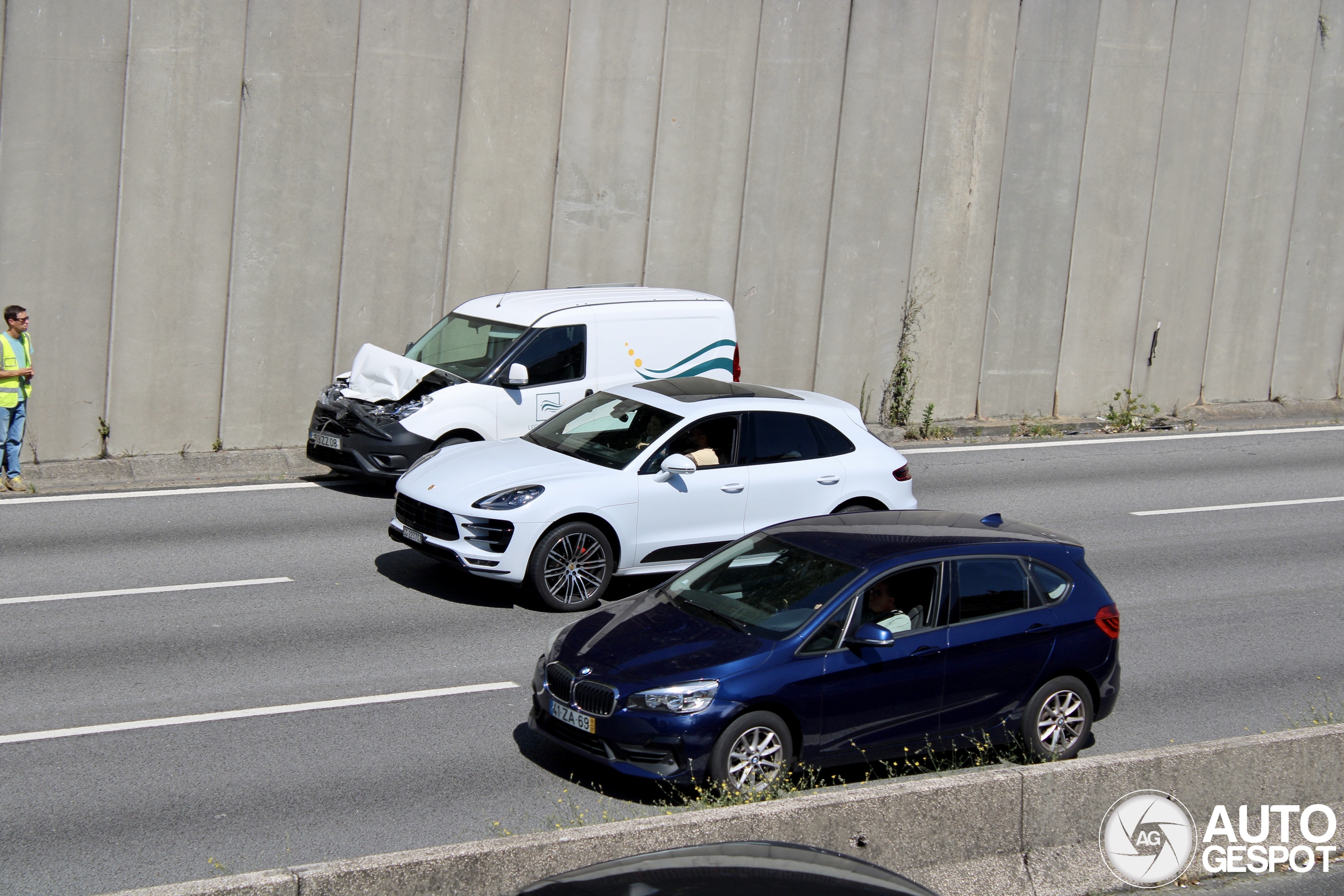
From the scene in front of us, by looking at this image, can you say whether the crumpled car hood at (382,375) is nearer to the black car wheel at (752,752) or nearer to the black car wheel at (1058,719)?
the black car wheel at (752,752)

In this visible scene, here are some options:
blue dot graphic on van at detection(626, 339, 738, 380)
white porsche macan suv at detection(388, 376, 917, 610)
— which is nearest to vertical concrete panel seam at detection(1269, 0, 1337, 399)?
blue dot graphic on van at detection(626, 339, 738, 380)

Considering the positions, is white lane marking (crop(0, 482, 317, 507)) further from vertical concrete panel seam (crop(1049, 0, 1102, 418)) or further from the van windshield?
vertical concrete panel seam (crop(1049, 0, 1102, 418))

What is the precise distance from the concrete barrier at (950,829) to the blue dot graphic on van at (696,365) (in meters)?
7.92

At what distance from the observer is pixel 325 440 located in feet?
44.3

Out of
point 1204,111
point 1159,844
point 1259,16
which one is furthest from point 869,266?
point 1159,844

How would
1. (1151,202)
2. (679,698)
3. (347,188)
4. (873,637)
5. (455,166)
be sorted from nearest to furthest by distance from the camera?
(679,698)
(873,637)
(347,188)
(455,166)
(1151,202)

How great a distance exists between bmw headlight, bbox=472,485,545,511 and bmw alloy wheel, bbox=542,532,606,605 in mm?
417

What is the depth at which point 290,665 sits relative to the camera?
891 cm

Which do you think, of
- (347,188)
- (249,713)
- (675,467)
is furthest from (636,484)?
(347,188)

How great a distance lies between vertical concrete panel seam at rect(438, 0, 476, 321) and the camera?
53.3ft

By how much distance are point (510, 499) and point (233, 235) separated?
23.0 feet

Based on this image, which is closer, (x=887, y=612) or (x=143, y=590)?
(x=887, y=612)

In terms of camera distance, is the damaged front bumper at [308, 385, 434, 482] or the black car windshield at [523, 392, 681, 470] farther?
the damaged front bumper at [308, 385, 434, 482]

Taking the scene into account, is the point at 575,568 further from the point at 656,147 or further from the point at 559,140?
the point at 656,147
